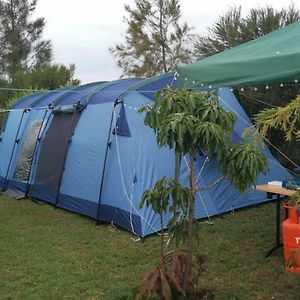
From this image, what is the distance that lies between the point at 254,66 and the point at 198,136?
4.38 feet

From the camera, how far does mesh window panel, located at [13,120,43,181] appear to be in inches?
287

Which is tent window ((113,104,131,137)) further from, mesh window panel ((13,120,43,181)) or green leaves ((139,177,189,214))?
→ green leaves ((139,177,189,214))

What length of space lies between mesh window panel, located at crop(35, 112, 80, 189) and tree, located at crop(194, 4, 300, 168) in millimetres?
2616

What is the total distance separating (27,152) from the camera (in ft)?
24.2

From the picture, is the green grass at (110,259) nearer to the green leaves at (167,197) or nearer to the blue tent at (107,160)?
the blue tent at (107,160)

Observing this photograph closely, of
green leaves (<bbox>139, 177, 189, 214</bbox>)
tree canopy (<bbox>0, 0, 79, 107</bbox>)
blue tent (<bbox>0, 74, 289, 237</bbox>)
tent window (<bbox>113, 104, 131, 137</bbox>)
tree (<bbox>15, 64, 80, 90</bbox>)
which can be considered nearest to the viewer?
green leaves (<bbox>139, 177, 189, 214</bbox>)

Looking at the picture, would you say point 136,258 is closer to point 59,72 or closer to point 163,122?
point 163,122

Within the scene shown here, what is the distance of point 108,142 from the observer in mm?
5633

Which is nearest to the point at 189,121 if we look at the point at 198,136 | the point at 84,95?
the point at 198,136

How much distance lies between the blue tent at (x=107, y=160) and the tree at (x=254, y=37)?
984 mm

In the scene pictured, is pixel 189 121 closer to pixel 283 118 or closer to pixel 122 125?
pixel 283 118

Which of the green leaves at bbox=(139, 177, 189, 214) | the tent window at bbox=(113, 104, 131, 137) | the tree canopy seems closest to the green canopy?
the green leaves at bbox=(139, 177, 189, 214)

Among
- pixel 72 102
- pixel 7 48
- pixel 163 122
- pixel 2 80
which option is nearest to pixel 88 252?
pixel 163 122

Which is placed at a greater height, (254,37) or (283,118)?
(254,37)
